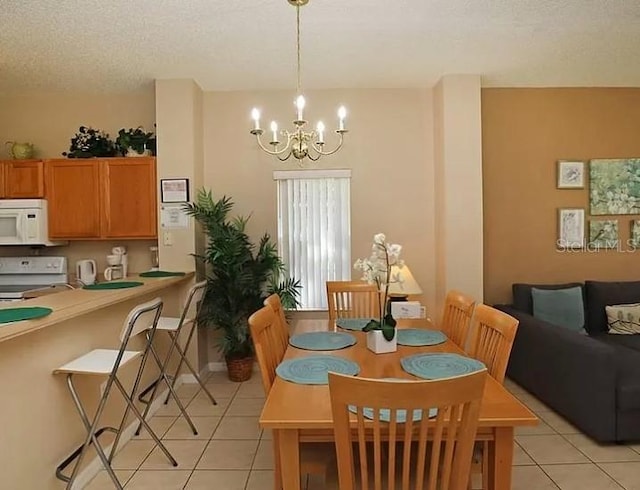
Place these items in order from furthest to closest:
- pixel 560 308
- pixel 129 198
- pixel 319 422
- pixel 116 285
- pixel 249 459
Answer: pixel 129 198 → pixel 560 308 → pixel 116 285 → pixel 249 459 → pixel 319 422

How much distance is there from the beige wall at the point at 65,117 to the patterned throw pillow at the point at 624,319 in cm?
426

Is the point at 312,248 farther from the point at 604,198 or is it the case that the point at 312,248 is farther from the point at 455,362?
the point at 604,198

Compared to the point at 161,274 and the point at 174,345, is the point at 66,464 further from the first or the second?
the point at 161,274

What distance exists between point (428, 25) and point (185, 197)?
244cm

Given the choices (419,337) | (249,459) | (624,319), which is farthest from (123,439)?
(624,319)

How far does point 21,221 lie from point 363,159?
317 cm

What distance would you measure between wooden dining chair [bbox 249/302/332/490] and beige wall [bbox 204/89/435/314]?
225cm

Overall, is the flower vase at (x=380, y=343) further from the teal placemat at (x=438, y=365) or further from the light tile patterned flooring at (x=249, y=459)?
the light tile patterned flooring at (x=249, y=459)

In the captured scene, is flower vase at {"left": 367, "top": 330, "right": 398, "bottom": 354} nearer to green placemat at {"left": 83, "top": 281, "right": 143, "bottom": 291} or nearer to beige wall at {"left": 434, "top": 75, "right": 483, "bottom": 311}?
green placemat at {"left": 83, "top": 281, "right": 143, "bottom": 291}

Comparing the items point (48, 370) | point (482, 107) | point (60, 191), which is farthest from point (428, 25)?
point (60, 191)

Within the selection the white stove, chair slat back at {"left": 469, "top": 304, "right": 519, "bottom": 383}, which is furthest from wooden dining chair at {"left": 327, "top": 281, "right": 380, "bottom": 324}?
the white stove

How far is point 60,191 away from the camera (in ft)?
13.8

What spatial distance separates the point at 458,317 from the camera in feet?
8.77

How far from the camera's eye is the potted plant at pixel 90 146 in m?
4.23
